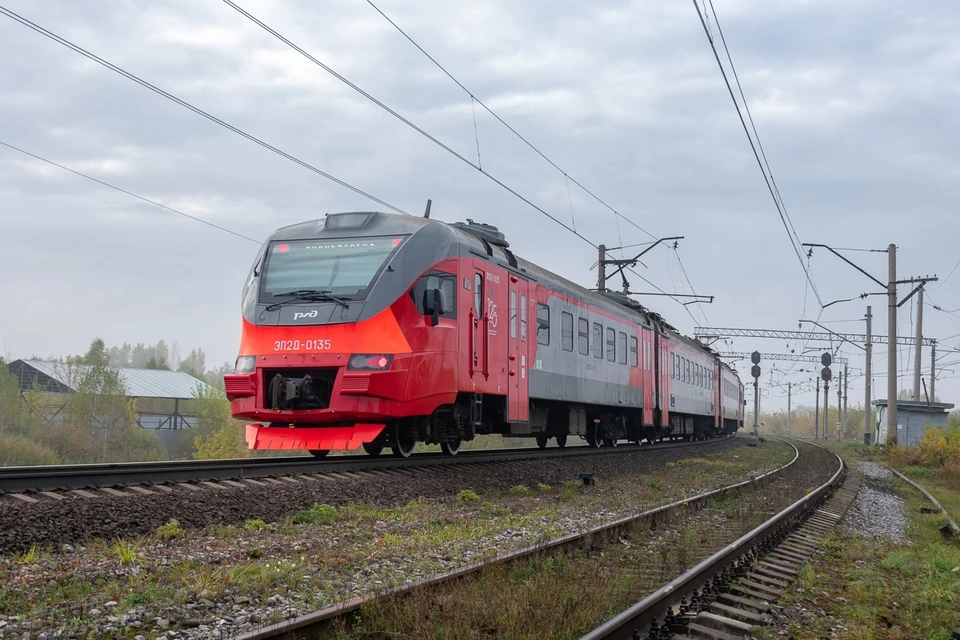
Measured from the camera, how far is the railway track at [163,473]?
7.97 metres

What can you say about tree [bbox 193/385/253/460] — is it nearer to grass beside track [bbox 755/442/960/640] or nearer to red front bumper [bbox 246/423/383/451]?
red front bumper [bbox 246/423/383/451]

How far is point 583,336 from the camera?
18453 mm

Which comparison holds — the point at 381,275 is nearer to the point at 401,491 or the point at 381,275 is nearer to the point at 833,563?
the point at 401,491

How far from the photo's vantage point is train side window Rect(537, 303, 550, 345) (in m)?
15.9

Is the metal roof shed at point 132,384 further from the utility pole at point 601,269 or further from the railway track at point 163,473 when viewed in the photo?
the railway track at point 163,473

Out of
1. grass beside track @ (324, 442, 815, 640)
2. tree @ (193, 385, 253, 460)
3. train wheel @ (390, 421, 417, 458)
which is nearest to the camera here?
grass beside track @ (324, 442, 815, 640)

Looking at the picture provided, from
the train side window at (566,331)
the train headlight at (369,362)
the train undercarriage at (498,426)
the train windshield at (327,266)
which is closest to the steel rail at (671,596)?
the train headlight at (369,362)

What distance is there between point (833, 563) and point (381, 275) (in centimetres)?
642

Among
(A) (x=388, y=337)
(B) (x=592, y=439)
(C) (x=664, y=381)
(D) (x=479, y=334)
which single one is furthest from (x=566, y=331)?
(C) (x=664, y=381)

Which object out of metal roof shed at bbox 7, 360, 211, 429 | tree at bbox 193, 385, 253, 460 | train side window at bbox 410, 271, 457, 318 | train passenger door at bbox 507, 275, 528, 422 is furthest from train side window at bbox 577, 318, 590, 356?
metal roof shed at bbox 7, 360, 211, 429

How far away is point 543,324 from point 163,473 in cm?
838

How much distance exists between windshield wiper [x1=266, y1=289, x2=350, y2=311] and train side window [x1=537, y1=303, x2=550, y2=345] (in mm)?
5201

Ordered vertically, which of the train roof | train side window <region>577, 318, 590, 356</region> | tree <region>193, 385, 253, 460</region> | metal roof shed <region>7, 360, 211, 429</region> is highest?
the train roof

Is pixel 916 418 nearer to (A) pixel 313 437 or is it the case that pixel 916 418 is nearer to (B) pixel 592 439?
(B) pixel 592 439
